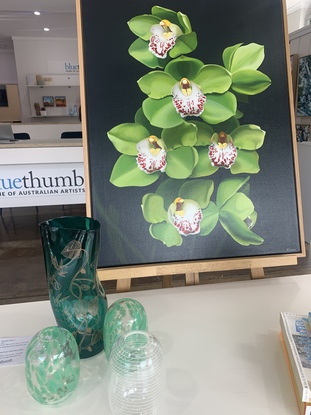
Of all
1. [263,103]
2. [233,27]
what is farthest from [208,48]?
[263,103]

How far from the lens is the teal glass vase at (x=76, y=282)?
2.02 feet

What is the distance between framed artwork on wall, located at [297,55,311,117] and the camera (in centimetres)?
358

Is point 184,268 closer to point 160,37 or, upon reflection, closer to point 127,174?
point 127,174

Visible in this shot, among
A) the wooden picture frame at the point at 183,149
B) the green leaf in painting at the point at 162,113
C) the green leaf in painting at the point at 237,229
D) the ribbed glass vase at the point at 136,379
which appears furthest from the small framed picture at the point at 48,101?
the ribbed glass vase at the point at 136,379

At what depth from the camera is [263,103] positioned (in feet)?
2.97

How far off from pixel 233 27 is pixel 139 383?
0.85 metres

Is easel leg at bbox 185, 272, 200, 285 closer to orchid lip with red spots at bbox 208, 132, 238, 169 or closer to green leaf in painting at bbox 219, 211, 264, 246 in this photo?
green leaf in painting at bbox 219, 211, 264, 246

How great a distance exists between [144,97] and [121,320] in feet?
1.75

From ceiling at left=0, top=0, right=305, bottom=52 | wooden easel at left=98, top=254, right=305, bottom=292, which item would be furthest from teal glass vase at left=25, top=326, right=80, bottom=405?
ceiling at left=0, top=0, right=305, bottom=52

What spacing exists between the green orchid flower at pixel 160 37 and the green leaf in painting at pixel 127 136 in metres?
0.16

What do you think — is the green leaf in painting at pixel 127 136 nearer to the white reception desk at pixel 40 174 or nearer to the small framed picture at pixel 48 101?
the white reception desk at pixel 40 174

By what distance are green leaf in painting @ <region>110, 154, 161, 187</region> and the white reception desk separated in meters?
1.74

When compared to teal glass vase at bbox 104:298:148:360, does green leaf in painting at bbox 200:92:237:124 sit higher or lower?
higher

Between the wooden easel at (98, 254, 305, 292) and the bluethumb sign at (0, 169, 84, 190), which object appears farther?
the bluethumb sign at (0, 169, 84, 190)
